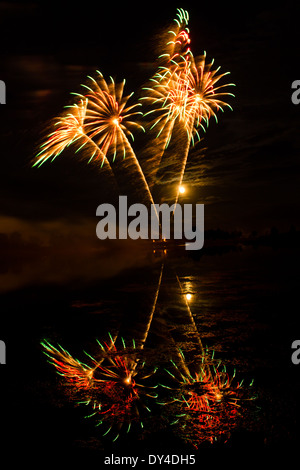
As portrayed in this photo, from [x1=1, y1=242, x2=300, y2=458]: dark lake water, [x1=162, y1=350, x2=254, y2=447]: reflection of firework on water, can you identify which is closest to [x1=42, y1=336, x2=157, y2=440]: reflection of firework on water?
[x1=1, y1=242, x2=300, y2=458]: dark lake water

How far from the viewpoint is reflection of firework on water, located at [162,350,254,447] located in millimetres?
4309

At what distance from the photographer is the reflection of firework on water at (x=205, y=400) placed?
431cm

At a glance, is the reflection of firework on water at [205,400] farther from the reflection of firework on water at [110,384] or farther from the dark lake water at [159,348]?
the reflection of firework on water at [110,384]

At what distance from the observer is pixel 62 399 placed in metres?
5.34

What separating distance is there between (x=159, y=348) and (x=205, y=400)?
104 inches

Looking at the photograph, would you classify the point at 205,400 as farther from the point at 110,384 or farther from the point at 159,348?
the point at 159,348

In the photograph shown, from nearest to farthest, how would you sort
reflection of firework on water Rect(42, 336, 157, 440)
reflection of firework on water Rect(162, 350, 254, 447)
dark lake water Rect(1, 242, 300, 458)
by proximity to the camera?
dark lake water Rect(1, 242, 300, 458) → reflection of firework on water Rect(162, 350, 254, 447) → reflection of firework on water Rect(42, 336, 157, 440)

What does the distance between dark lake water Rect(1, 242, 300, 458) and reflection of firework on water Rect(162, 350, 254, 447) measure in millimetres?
64

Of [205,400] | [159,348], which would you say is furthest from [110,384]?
[159,348]

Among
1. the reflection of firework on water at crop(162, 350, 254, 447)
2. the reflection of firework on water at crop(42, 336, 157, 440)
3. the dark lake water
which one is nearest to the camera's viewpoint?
the dark lake water

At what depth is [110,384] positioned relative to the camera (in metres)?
5.78

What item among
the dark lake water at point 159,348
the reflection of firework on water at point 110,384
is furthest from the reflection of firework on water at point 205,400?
the reflection of firework on water at point 110,384

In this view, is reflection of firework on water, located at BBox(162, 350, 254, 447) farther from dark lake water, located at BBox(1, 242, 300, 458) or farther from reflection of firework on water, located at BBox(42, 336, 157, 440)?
reflection of firework on water, located at BBox(42, 336, 157, 440)
